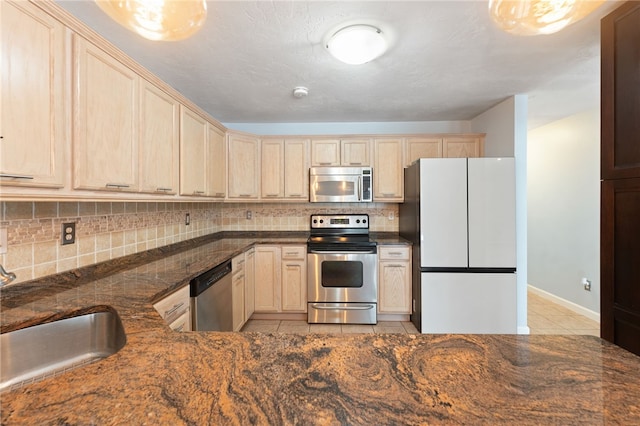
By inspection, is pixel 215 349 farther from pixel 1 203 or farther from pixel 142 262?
pixel 142 262

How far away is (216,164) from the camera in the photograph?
9.56 ft

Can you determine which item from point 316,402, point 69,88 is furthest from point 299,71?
point 316,402

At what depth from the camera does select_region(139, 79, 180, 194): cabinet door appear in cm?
175

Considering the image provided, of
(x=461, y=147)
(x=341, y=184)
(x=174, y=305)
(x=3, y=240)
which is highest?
(x=461, y=147)

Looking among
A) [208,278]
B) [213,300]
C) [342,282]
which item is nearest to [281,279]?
[342,282]

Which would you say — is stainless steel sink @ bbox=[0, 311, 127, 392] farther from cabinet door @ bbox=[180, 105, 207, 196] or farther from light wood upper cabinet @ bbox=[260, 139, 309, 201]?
light wood upper cabinet @ bbox=[260, 139, 309, 201]

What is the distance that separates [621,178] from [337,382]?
1.95 meters

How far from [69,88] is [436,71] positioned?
2.41 metres

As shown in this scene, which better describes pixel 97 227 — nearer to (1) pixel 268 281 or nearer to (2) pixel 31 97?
(2) pixel 31 97

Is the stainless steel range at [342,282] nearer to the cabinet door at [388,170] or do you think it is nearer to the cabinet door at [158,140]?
the cabinet door at [388,170]

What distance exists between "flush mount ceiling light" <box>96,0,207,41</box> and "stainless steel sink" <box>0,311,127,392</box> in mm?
1081

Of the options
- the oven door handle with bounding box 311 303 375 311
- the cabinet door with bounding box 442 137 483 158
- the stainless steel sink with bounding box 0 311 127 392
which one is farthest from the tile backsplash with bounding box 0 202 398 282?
the oven door handle with bounding box 311 303 375 311

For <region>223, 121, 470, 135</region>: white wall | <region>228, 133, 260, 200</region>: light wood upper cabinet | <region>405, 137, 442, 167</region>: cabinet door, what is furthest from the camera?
<region>223, 121, 470, 135</region>: white wall

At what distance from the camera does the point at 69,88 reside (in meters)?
1.25
